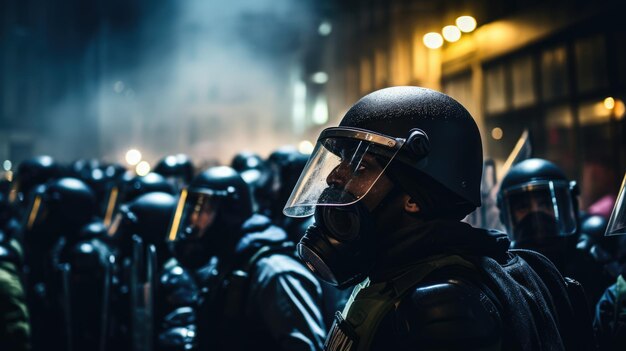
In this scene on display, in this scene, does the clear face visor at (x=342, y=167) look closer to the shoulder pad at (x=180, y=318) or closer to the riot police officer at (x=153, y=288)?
the riot police officer at (x=153, y=288)

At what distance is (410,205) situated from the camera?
1641 mm

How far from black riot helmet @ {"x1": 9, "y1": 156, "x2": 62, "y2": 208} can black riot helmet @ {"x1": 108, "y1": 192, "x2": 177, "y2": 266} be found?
3441 mm

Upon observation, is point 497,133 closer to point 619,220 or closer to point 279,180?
point 279,180

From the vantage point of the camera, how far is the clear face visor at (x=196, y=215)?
3.59 meters

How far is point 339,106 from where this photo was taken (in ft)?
63.0

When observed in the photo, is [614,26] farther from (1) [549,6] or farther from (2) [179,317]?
(2) [179,317]

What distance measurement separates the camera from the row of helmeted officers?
57.7 inches

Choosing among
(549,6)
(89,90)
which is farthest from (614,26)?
(89,90)

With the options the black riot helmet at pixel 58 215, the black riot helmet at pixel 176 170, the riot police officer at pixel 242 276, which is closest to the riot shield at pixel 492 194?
the riot police officer at pixel 242 276

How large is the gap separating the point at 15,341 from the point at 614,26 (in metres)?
6.49

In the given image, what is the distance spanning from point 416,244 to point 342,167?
30 cm

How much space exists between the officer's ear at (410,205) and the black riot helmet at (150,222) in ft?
11.2

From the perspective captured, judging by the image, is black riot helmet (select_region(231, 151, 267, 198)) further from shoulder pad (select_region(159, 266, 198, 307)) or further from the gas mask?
the gas mask

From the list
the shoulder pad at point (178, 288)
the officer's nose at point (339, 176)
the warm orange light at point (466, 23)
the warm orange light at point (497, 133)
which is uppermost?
the warm orange light at point (466, 23)
